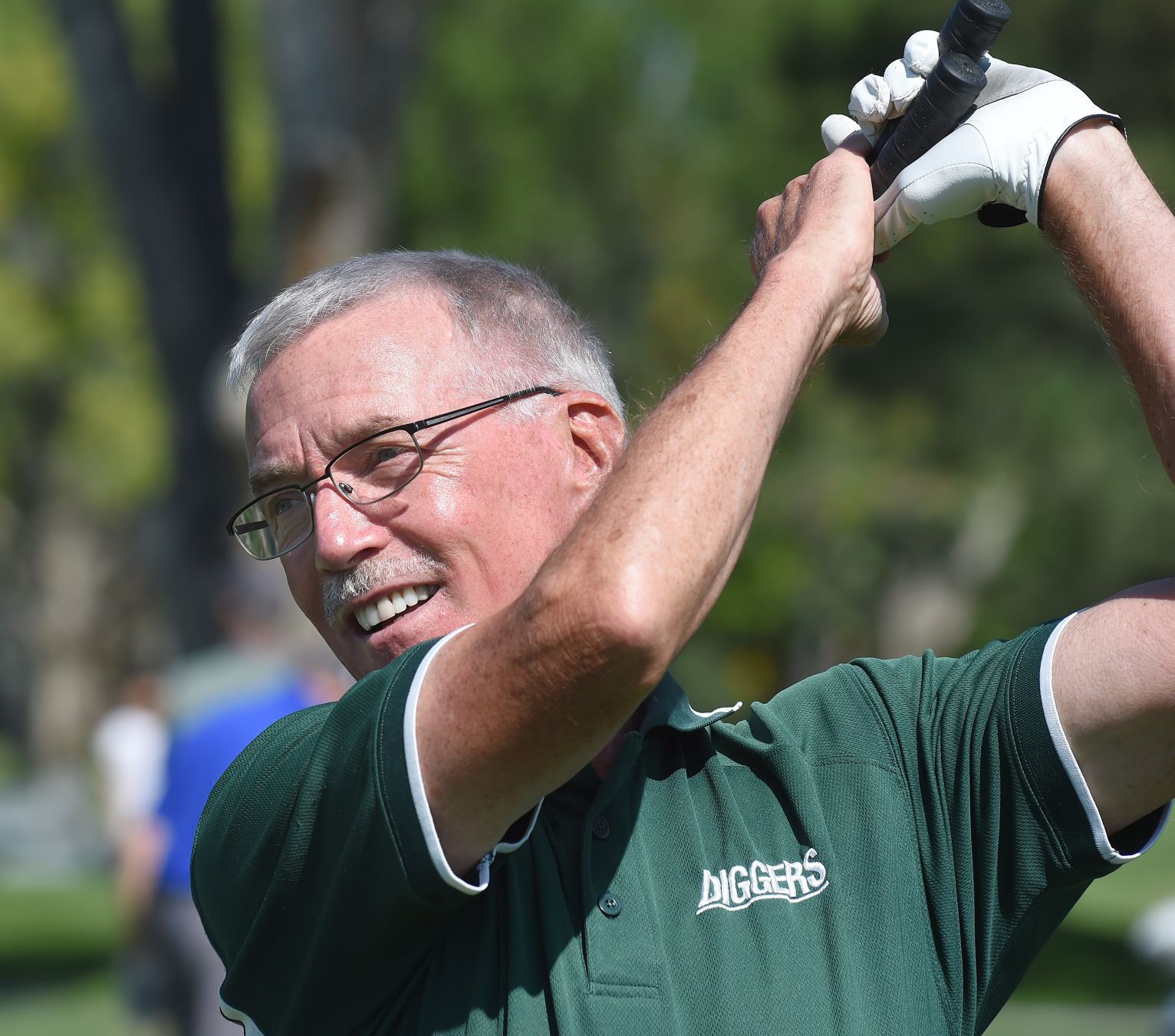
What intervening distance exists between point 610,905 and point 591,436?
770mm

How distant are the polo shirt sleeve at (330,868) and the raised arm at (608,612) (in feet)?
0.13

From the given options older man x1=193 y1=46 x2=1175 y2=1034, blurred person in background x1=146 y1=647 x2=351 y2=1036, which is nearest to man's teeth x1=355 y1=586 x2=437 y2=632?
older man x1=193 y1=46 x2=1175 y2=1034

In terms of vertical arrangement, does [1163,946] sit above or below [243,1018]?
below

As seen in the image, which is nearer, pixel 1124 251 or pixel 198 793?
pixel 1124 251

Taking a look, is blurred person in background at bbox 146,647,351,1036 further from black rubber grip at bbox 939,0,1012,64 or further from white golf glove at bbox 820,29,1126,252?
black rubber grip at bbox 939,0,1012,64

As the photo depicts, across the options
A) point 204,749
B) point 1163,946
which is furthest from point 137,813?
point 1163,946

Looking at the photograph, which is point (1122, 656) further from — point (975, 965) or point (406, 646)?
point (406, 646)

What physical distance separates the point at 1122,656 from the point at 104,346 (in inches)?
905

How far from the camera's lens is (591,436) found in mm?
2441

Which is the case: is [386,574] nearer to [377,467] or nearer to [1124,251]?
[377,467]

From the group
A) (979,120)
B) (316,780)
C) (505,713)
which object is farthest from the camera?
(979,120)

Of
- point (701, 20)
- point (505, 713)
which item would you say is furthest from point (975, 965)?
point (701, 20)

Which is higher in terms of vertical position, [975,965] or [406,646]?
[406,646]

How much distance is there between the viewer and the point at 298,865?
6.33 feet
